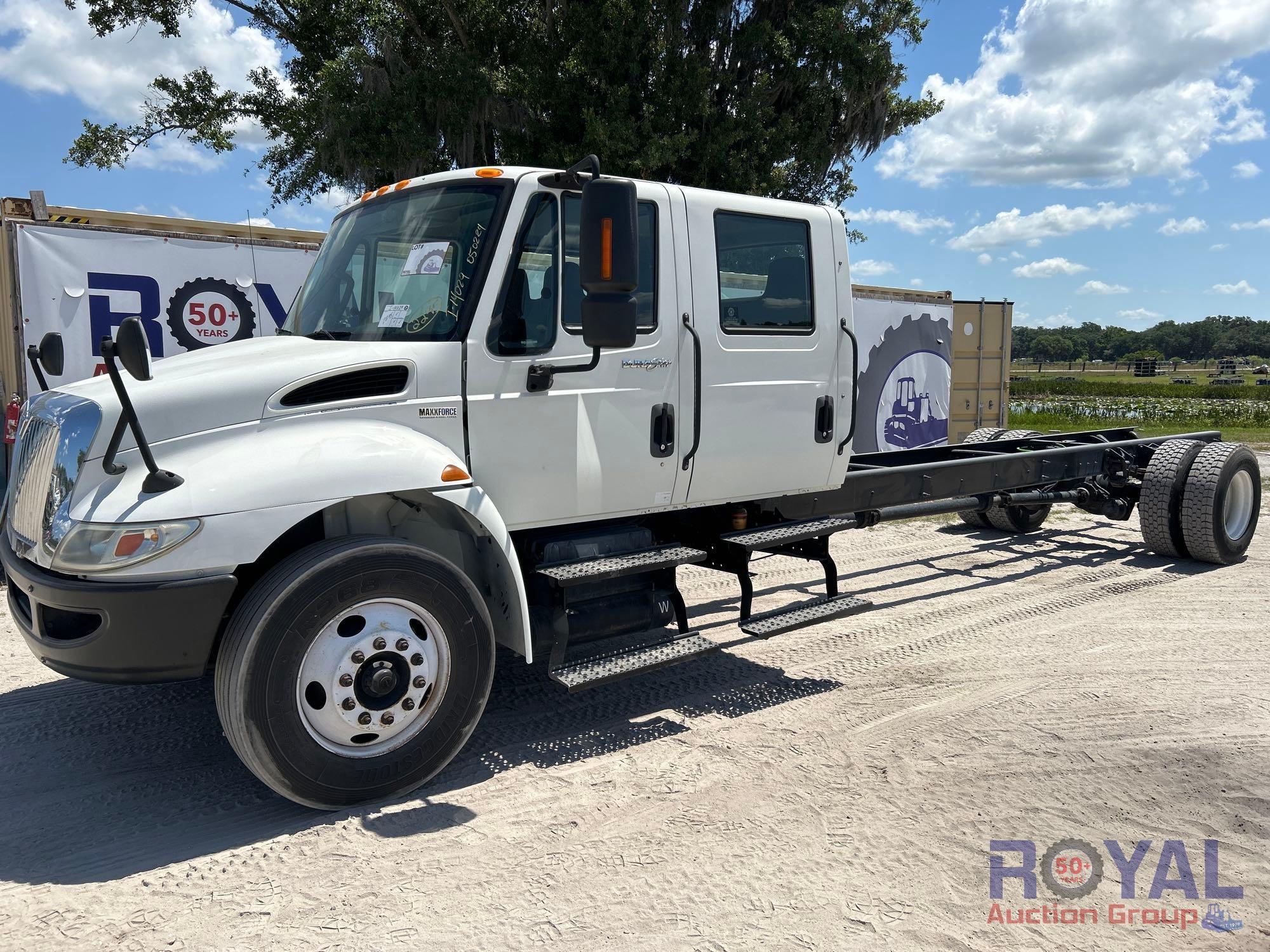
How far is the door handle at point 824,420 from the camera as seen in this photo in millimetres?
5430

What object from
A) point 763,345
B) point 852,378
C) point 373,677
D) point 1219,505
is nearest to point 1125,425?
point 1219,505

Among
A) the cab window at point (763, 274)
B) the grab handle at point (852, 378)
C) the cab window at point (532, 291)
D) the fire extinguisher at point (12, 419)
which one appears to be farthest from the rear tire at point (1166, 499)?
the fire extinguisher at point (12, 419)

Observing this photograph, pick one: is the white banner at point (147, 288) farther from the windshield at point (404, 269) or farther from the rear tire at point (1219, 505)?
the rear tire at point (1219, 505)

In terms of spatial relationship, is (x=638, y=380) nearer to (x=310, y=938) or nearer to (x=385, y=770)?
(x=385, y=770)

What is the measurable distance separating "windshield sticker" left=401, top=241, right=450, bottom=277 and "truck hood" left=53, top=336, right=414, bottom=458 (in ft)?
1.33

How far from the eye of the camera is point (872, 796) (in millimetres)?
3920

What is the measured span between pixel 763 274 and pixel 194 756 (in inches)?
146

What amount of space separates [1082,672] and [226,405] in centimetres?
478

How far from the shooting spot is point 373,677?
12.0 ft

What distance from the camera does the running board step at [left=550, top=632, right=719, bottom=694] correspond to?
424 cm

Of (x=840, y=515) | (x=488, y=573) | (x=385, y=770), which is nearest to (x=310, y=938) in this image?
(x=385, y=770)

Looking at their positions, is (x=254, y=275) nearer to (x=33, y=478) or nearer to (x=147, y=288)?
(x=147, y=288)

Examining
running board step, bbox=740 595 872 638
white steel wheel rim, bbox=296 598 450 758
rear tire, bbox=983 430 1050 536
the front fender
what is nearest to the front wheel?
white steel wheel rim, bbox=296 598 450 758

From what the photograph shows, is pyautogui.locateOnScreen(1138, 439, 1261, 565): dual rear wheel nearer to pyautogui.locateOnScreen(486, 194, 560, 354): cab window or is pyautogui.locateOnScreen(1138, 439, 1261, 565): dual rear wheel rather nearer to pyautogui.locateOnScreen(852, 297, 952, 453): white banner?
pyautogui.locateOnScreen(852, 297, 952, 453): white banner
